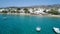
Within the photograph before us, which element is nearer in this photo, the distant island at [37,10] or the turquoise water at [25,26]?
the turquoise water at [25,26]

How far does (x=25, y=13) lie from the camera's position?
654 inches

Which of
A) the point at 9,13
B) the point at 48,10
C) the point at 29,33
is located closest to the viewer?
the point at 29,33

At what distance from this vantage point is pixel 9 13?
1617 centimetres

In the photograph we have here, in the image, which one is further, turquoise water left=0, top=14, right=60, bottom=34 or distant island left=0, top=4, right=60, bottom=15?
distant island left=0, top=4, right=60, bottom=15

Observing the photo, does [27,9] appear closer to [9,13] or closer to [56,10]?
[9,13]

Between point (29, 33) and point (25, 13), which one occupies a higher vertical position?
point (29, 33)

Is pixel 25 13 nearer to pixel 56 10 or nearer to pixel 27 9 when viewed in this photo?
pixel 27 9

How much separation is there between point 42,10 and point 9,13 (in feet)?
13.1

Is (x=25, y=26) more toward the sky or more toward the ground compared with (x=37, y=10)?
more toward the sky

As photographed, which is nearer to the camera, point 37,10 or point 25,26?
point 25,26

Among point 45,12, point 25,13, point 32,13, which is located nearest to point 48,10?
point 45,12

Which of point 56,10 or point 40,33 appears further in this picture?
point 56,10

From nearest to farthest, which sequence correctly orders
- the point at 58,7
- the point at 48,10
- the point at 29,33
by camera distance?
1. the point at 29,33
2. the point at 58,7
3. the point at 48,10

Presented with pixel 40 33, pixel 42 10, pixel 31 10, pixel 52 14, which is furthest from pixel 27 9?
pixel 40 33
